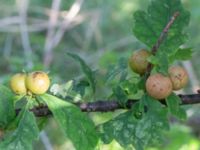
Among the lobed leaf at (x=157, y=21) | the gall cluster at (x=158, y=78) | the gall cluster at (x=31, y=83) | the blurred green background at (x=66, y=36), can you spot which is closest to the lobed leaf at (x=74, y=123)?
the gall cluster at (x=31, y=83)

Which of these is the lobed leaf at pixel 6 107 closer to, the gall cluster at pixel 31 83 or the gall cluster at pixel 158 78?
the gall cluster at pixel 31 83

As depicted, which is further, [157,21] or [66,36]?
[66,36]

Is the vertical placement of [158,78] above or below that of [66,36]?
below

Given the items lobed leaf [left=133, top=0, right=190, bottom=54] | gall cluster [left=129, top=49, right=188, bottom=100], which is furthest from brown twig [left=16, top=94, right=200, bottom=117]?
lobed leaf [left=133, top=0, right=190, bottom=54]

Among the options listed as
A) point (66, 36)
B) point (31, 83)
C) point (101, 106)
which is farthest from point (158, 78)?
point (66, 36)

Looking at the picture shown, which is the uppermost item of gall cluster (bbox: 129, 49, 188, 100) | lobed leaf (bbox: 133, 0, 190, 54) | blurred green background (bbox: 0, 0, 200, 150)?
blurred green background (bbox: 0, 0, 200, 150)

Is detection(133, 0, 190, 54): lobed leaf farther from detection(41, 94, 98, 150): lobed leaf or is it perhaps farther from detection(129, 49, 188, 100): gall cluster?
detection(41, 94, 98, 150): lobed leaf

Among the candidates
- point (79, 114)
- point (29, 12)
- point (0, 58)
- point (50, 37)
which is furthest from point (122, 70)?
point (29, 12)

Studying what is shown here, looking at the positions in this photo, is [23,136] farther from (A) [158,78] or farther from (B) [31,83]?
(A) [158,78]
